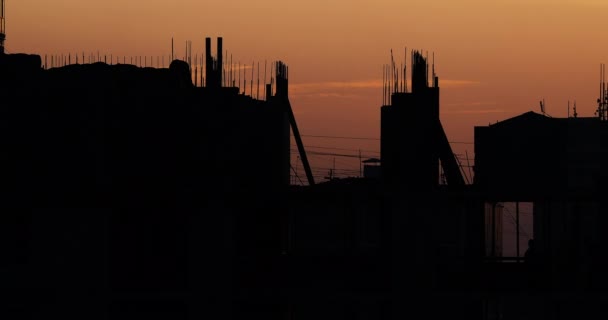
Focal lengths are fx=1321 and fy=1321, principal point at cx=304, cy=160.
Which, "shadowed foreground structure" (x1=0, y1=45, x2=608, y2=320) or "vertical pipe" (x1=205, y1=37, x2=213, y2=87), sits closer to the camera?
"shadowed foreground structure" (x1=0, y1=45, x2=608, y2=320)

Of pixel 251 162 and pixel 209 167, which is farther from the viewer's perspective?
pixel 251 162

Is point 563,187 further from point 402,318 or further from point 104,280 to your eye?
point 104,280

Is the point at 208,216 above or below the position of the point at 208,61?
below

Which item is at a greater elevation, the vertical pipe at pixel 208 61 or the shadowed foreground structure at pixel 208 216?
the vertical pipe at pixel 208 61

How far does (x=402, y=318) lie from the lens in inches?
822

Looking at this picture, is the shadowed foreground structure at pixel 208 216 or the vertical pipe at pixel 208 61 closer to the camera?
the shadowed foreground structure at pixel 208 216

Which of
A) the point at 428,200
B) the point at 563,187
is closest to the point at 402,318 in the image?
the point at 428,200

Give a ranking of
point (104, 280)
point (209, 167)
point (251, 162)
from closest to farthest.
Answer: point (104, 280) → point (209, 167) → point (251, 162)

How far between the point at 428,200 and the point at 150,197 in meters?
5.14

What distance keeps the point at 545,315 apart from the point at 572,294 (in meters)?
12.0

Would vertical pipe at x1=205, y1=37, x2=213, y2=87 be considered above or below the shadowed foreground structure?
above

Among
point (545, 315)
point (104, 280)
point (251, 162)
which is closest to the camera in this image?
point (104, 280)

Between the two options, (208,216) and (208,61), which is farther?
(208,61)

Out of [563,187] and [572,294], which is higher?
[563,187]
